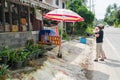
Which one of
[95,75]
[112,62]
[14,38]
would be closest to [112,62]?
[112,62]

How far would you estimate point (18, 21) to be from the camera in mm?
15016

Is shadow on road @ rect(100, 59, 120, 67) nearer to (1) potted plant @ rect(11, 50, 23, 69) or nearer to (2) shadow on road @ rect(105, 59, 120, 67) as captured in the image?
(2) shadow on road @ rect(105, 59, 120, 67)

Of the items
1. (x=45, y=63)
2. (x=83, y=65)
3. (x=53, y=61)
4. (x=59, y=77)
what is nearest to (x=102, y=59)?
(x=83, y=65)

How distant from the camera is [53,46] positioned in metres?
16.5

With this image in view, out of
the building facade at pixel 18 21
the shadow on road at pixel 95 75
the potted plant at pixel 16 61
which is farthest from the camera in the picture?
the building facade at pixel 18 21

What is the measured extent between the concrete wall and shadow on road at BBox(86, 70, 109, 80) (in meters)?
4.30

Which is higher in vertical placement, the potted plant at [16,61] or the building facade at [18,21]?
the building facade at [18,21]

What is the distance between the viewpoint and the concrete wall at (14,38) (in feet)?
41.5

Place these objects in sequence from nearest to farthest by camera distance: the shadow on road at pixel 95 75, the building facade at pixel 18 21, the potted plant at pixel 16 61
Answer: the potted plant at pixel 16 61
the shadow on road at pixel 95 75
the building facade at pixel 18 21

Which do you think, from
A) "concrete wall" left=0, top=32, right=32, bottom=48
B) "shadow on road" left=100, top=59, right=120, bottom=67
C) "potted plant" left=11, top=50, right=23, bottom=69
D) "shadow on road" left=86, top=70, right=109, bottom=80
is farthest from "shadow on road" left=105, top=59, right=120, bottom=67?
"potted plant" left=11, top=50, right=23, bottom=69

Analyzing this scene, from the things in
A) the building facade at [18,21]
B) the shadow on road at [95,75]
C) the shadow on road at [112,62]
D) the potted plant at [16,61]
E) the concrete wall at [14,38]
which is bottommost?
the shadow on road at [95,75]

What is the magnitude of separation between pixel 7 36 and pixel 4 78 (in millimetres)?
5356

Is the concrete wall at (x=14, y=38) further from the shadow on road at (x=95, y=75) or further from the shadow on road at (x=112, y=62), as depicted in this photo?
the shadow on road at (x=112, y=62)

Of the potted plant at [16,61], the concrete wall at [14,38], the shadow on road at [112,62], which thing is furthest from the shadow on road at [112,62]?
the potted plant at [16,61]
